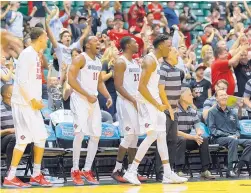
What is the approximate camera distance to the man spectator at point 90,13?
20.3 meters

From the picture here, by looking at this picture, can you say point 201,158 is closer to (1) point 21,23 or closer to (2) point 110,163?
(2) point 110,163

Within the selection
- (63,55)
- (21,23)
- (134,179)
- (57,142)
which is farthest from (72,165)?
(21,23)

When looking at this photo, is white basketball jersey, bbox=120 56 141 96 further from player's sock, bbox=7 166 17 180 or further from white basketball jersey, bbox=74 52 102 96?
player's sock, bbox=7 166 17 180

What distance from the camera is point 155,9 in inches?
848

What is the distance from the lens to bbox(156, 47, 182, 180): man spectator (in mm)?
13055

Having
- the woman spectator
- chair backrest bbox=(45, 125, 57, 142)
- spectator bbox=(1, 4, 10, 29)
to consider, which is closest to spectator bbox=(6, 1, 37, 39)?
spectator bbox=(1, 4, 10, 29)

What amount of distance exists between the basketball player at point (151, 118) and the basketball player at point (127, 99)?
346 mm

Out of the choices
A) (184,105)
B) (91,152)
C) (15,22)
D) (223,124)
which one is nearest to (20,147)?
(91,152)

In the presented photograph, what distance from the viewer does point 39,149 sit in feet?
40.1

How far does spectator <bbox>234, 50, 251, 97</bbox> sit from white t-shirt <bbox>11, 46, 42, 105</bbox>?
537cm

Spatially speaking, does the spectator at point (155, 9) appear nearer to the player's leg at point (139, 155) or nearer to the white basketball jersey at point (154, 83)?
the white basketball jersey at point (154, 83)

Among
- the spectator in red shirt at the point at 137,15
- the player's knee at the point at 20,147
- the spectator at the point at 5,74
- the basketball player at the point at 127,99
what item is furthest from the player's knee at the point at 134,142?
the spectator in red shirt at the point at 137,15

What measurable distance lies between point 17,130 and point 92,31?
26.6ft

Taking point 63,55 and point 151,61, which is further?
point 63,55
